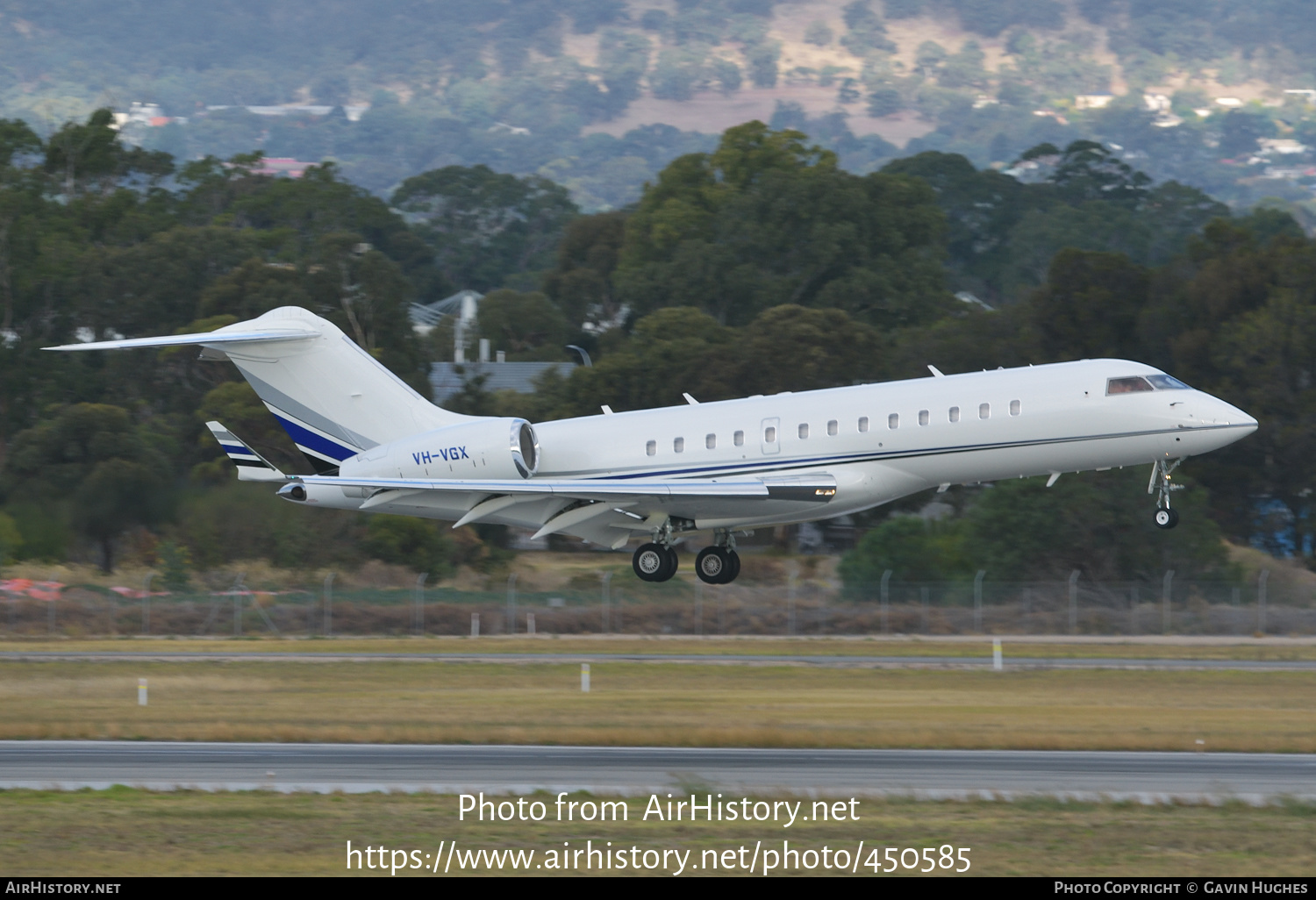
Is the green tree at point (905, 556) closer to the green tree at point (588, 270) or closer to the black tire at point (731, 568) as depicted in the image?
the black tire at point (731, 568)

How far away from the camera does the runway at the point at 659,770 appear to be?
67.3ft

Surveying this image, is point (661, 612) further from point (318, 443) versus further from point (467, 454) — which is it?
point (467, 454)

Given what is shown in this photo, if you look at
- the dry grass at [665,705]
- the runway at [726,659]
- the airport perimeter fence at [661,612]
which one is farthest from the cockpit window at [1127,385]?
the airport perimeter fence at [661,612]

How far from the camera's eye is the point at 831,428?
29109mm

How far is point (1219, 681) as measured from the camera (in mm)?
34906

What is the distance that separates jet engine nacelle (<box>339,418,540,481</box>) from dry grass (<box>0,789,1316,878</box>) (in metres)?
11.7

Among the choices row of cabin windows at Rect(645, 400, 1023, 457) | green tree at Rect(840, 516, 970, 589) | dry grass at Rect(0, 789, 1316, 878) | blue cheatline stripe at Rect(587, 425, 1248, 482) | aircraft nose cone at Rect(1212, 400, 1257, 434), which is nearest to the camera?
dry grass at Rect(0, 789, 1316, 878)

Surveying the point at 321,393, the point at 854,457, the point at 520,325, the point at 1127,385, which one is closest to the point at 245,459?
the point at 321,393

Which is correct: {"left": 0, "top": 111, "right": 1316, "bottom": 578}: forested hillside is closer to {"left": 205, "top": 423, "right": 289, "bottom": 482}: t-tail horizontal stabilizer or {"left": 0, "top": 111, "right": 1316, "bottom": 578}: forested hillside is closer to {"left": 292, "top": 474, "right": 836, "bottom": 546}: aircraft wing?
{"left": 292, "top": 474, "right": 836, "bottom": 546}: aircraft wing

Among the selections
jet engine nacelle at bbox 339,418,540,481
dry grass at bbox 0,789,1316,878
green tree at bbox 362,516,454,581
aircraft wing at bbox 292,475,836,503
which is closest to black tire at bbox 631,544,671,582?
aircraft wing at bbox 292,475,836,503

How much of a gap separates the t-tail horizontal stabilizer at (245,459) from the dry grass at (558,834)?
9.64m

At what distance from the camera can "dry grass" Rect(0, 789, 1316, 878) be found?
Result: 1576cm

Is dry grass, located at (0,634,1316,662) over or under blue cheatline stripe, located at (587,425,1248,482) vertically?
under
